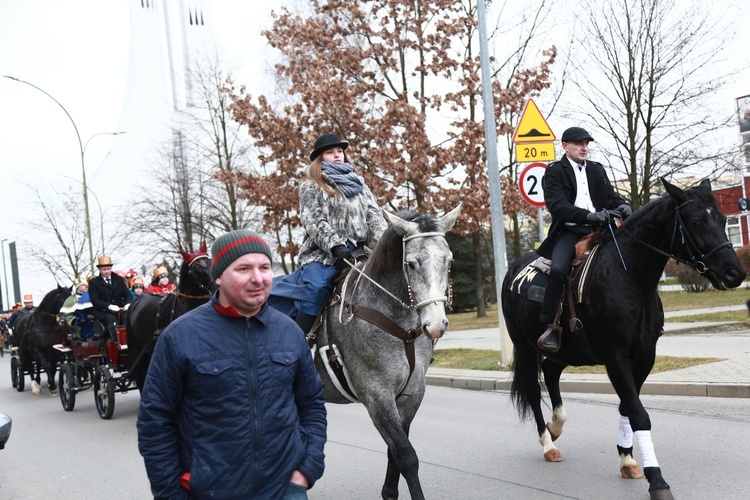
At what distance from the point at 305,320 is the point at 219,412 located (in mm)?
2934

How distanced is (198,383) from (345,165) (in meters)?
3.45

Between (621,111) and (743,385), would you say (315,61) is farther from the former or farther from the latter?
(743,385)

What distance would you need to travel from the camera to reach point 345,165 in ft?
20.3

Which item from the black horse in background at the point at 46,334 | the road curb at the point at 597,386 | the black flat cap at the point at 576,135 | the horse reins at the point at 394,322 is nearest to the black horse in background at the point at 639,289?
the black flat cap at the point at 576,135

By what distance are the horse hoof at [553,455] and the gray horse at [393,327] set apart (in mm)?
2025

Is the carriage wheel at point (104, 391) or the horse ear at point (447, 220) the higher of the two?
the horse ear at point (447, 220)

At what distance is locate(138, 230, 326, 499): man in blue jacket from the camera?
9.66 feet

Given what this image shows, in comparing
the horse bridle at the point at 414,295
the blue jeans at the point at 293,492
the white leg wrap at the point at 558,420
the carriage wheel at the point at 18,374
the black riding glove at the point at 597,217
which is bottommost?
the carriage wheel at the point at 18,374

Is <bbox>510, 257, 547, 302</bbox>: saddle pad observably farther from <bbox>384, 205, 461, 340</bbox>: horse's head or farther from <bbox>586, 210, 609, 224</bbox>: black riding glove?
<bbox>384, 205, 461, 340</bbox>: horse's head

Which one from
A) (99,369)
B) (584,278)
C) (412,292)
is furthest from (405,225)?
(99,369)

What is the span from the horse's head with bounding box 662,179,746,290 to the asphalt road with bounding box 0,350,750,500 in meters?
1.58

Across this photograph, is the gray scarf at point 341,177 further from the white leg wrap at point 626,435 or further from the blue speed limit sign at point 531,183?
the blue speed limit sign at point 531,183

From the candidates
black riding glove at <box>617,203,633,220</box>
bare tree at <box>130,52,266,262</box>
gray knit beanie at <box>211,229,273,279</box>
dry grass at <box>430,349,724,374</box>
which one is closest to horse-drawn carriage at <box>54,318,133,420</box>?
dry grass at <box>430,349,724,374</box>

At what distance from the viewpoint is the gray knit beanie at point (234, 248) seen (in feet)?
10.2
